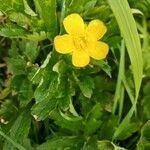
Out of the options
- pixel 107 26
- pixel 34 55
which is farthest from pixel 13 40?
pixel 107 26

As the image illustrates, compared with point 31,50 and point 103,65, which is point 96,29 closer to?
point 103,65

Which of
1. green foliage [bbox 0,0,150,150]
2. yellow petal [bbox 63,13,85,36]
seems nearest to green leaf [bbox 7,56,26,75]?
green foliage [bbox 0,0,150,150]

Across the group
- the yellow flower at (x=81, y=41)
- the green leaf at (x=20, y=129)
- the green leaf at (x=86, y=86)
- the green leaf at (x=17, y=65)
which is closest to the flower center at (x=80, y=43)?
the yellow flower at (x=81, y=41)

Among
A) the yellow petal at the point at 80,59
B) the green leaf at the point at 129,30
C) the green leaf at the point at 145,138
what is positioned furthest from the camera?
the green leaf at the point at 145,138

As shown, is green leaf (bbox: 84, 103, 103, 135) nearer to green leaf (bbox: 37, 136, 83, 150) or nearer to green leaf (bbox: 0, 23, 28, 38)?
green leaf (bbox: 37, 136, 83, 150)

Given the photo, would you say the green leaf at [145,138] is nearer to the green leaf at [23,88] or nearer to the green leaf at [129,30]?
the green leaf at [129,30]

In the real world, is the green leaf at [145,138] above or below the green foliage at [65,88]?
below
